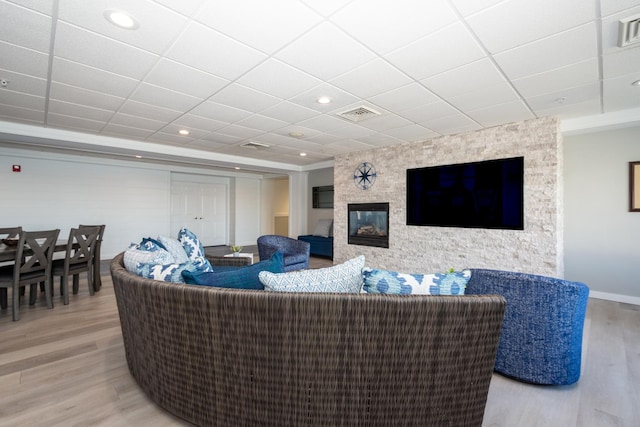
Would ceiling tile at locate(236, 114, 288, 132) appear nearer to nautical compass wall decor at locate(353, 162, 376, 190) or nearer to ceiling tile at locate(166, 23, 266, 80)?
ceiling tile at locate(166, 23, 266, 80)

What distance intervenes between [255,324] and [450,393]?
0.90m

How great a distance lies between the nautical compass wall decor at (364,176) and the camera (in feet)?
18.7

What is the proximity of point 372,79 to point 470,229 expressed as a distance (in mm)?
2898

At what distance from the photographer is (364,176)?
5.85 m

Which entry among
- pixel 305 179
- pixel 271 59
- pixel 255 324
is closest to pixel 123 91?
pixel 271 59

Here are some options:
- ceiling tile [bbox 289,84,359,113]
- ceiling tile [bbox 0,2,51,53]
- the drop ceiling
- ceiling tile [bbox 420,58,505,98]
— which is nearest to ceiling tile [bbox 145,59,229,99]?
the drop ceiling

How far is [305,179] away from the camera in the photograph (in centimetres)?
808

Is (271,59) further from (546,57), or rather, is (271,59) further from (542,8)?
(546,57)

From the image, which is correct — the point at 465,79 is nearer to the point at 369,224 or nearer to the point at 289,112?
the point at 289,112

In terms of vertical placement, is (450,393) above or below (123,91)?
below

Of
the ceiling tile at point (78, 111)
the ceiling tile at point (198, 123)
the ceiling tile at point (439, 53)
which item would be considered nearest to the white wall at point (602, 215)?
the ceiling tile at point (439, 53)

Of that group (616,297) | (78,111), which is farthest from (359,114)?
(616,297)

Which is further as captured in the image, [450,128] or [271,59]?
[450,128]

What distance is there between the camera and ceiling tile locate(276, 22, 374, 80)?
2.03 metres
